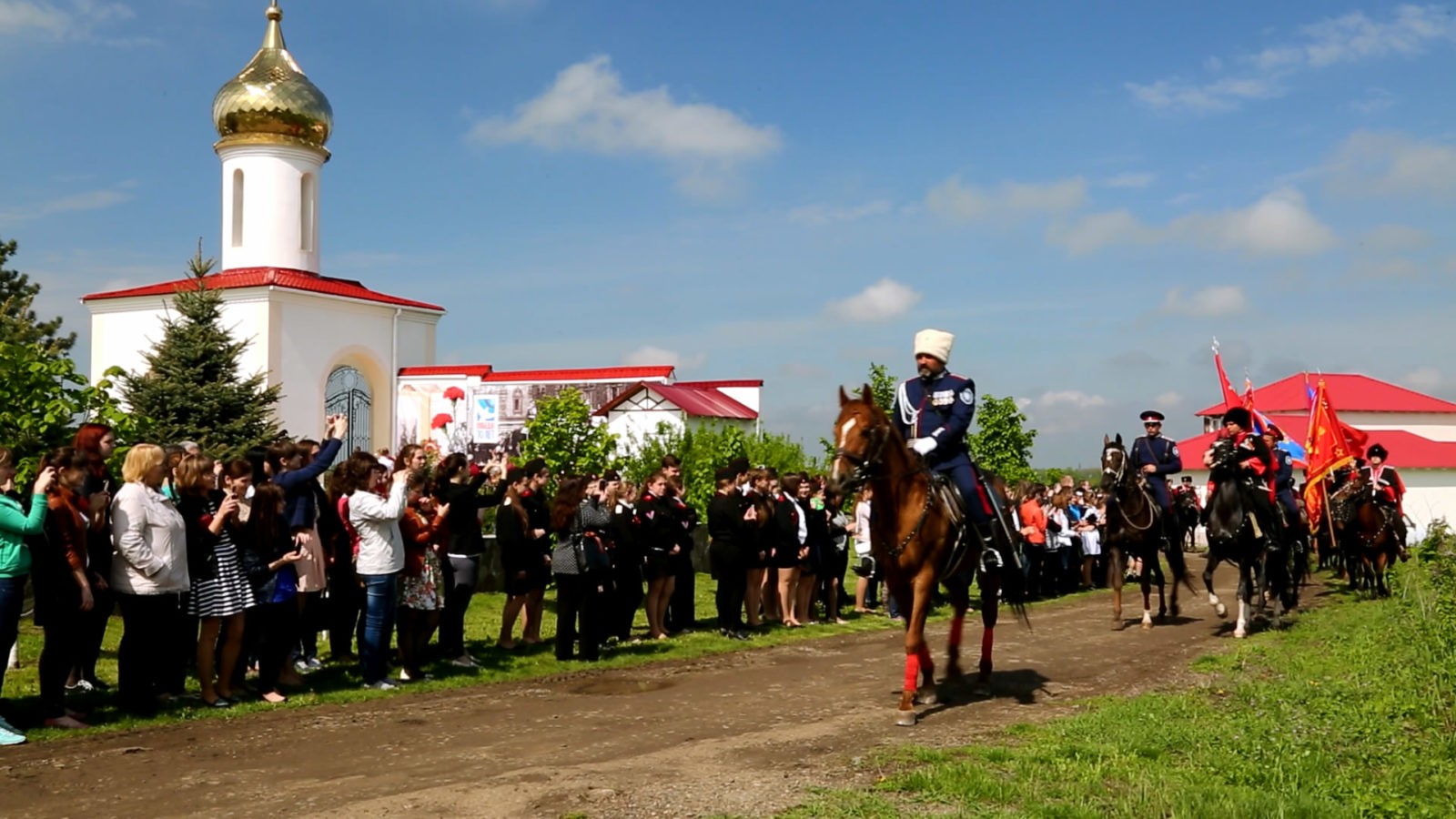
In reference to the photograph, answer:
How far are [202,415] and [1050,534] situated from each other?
55.7 ft

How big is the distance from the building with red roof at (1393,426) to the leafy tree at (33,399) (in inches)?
Answer: 2035

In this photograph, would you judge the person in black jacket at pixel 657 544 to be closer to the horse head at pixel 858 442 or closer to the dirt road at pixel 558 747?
the dirt road at pixel 558 747

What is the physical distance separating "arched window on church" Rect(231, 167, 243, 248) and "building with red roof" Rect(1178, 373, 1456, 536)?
40895 millimetres

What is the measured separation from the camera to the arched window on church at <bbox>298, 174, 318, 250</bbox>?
38.1m

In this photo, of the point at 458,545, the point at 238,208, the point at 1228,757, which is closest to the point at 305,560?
the point at 458,545

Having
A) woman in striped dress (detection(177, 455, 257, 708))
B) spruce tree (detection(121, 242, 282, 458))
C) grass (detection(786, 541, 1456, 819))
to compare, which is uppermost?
spruce tree (detection(121, 242, 282, 458))

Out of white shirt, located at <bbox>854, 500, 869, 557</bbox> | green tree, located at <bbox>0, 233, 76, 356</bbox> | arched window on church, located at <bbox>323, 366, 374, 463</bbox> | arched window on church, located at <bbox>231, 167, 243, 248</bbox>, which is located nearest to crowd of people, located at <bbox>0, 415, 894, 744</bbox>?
white shirt, located at <bbox>854, 500, 869, 557</bbox>

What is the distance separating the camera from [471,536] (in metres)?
12.8

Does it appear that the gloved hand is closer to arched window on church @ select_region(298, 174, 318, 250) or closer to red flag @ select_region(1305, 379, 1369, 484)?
red flag @ select_region(1305, 379, 1369, 484)

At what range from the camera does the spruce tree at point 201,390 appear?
84.3ft

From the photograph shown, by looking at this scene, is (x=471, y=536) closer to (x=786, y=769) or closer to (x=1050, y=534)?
(x=786, y=769)

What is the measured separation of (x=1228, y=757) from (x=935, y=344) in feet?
13.2

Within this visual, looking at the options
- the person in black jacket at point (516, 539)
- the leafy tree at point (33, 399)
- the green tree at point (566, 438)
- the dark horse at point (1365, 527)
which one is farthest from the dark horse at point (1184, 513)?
the leafy tree at point (33, 399)

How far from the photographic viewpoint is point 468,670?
478 inches
